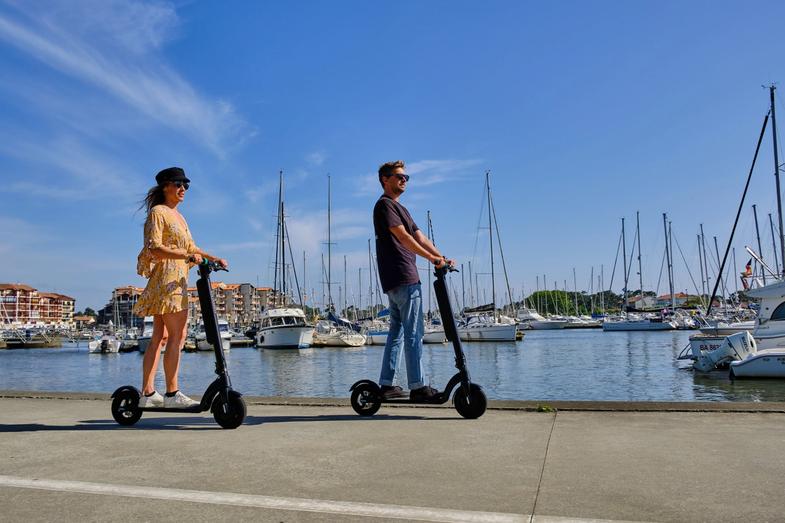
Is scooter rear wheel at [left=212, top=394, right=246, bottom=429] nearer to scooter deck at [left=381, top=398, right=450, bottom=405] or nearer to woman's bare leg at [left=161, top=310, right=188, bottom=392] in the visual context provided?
woman's bare leg at [left=161, top=310, right=188, bottom=392]

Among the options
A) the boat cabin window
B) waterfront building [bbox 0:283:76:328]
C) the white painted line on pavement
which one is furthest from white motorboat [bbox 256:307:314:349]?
waterfront building [bbox 0:283:76:328]

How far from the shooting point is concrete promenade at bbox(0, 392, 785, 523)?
7.85 ft

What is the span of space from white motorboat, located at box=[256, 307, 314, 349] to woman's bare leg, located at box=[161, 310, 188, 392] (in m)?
52.8

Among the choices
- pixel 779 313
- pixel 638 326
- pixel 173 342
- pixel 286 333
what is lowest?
pixel 638 326

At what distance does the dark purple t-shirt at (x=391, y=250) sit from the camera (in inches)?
205

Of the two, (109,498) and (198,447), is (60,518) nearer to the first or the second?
(109,498)

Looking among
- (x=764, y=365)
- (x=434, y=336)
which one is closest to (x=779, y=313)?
(x=764, y=365)

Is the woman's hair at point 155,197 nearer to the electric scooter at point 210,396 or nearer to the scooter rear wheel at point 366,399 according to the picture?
the electric scooter at point 210,396

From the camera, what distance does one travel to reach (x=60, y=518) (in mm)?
2324

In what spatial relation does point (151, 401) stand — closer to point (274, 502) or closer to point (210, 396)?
point (210, 396)


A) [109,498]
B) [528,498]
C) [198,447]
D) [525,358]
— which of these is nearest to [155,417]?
[198,447]

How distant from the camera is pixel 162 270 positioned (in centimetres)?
493

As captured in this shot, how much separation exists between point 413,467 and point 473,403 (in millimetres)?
1699

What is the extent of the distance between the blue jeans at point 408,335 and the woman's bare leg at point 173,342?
1.66m
